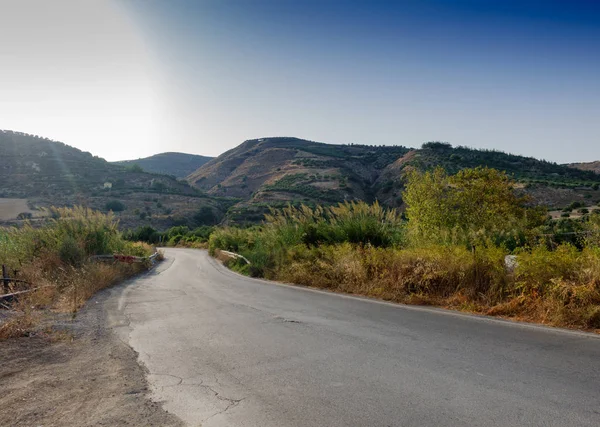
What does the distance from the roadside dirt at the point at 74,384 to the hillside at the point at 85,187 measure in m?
57.7

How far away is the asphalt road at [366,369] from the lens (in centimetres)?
424

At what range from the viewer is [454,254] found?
1027 centimetres

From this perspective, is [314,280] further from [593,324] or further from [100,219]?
[100,219]

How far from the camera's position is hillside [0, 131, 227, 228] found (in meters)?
73.5

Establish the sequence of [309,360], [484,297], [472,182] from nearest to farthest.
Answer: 1. [309,360]
2. [484,297]
3. [472,182]

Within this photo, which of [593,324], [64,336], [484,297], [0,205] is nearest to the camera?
[593,324]

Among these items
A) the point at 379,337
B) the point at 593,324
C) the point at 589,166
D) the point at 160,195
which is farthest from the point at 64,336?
the point at 589,166

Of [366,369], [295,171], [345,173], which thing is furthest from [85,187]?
[366,369]

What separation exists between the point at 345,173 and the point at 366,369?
92.5 m

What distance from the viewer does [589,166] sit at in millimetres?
107812

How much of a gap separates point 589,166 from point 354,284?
11819 cm

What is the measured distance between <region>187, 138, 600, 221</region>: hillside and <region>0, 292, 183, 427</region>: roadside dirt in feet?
113

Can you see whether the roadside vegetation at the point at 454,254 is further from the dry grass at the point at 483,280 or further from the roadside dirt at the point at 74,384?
the roadside dirt at the point at 74,384

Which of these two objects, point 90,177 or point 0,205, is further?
point 90,177
